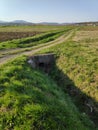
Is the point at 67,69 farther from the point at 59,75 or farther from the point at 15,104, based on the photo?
the point at 15,104

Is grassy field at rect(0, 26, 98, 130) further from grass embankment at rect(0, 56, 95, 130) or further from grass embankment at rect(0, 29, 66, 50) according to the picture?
grass embankment at rect(0, 29, 66, 50)

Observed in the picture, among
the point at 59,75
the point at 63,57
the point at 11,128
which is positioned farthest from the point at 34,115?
the point at 63,57

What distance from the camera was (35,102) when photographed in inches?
519

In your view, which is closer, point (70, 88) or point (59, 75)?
point (70, 88)

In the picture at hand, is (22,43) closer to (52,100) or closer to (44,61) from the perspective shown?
(44,61)


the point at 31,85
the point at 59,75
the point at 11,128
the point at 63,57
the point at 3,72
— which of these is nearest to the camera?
the point at 11,128

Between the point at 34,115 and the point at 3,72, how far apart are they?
7.09 metres

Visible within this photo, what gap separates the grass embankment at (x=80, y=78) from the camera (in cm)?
1930

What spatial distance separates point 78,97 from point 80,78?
2735 millimetres

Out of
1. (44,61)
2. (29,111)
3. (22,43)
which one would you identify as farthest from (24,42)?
(29,111)

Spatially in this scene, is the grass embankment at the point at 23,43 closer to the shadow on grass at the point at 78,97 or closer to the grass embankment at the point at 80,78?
the grass embankment at the point at 80,78

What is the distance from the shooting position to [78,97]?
20547mm

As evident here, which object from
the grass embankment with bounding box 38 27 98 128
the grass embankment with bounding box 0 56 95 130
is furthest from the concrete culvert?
the grass embankment with bounding box 0 56 95 130

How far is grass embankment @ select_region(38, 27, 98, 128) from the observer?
1930cm
